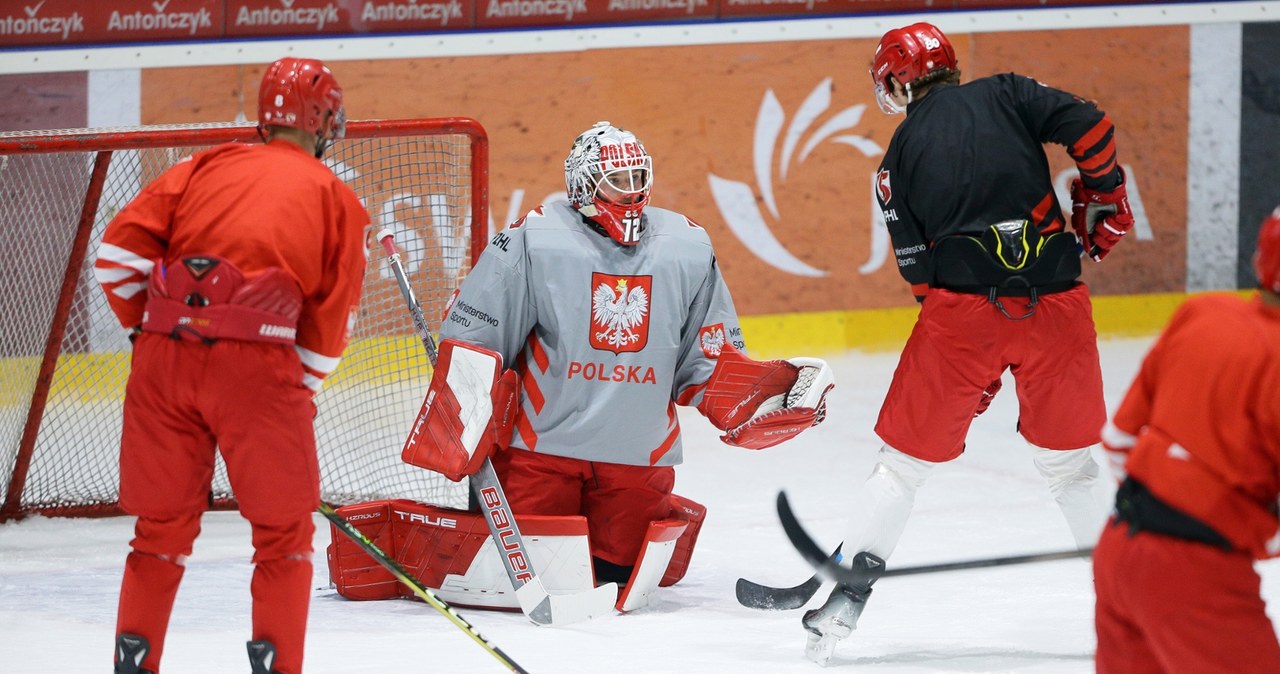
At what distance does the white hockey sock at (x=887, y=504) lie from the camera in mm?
3229

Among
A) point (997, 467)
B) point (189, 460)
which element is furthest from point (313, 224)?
point (997, 467)

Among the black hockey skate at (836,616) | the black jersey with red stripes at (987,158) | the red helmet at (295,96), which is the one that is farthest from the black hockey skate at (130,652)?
the black jersey with red stripes at (987,158)

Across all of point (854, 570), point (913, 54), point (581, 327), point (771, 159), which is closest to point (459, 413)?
point (581, 327)

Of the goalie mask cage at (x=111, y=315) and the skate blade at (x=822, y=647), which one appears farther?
the goalie mask cage at (x=111, y=315)

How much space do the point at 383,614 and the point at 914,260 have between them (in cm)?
144

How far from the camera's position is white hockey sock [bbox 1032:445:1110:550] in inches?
128

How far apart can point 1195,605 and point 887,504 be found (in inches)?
52.5

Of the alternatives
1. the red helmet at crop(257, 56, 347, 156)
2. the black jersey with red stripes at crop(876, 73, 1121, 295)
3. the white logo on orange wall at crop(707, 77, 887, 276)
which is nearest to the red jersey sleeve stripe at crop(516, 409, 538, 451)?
the black jersey with red stripes at crop(876, 73, 1121, 295)

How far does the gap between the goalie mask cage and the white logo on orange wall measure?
6.47 ft

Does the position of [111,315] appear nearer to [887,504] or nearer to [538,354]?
[538,354]

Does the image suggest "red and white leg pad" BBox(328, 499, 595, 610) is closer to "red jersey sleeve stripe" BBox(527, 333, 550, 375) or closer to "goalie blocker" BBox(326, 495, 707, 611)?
"goalie blocker" BBox(326, 495, 707, 611)

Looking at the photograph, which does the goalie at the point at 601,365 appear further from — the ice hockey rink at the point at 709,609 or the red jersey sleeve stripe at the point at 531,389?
the ice hockey rink at the point at 709,609

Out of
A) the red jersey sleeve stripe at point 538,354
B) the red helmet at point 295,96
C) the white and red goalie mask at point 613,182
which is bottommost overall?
the red jersey sleeve stripe at point 538,354

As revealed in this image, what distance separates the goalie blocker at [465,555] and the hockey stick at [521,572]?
5 cm
